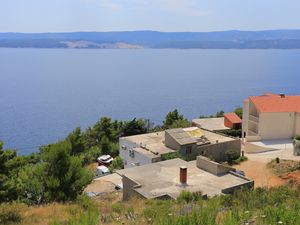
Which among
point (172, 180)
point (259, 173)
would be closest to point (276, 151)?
point (259, 173)

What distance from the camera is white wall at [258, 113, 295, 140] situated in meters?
32.2

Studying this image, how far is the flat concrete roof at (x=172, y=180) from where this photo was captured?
56.2ft

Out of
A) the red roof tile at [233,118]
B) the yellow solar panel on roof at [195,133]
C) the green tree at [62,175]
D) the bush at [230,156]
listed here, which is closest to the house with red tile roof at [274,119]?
the red roof tile at [233,118]

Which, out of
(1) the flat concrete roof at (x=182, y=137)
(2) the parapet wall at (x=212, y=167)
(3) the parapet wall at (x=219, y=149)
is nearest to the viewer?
(2) the parapet wall at (x=212, y=167)

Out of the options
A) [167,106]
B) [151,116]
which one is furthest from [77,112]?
[167,106]

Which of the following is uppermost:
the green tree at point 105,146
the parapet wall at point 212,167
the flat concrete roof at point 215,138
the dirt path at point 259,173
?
the parapet wall at point 212,167

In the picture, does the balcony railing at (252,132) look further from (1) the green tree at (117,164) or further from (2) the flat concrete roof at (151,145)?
(1) the green tree at (117,164)

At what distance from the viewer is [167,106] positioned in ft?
301

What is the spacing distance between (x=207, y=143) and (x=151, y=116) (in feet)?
172

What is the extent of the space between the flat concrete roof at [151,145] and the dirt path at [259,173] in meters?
5.21

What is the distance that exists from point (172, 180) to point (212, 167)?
8.68ft

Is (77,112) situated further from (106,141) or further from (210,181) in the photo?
(210,181)

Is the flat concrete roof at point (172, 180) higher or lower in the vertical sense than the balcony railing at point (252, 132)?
higher

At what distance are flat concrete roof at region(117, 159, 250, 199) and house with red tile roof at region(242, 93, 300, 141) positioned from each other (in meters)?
12.7
